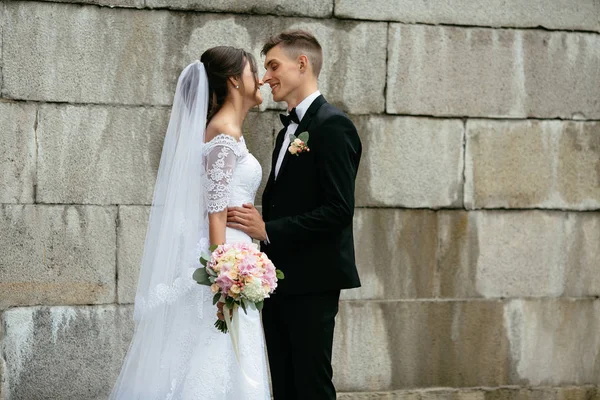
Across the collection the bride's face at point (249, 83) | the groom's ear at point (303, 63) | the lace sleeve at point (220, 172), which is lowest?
the lace sleeve at point (220, 172)

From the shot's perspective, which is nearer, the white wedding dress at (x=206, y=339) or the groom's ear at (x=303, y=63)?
the white wedding dress at (x=206, y=339)

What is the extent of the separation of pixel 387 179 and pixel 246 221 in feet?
6.18

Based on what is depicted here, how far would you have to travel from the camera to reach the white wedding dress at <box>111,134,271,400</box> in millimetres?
4922

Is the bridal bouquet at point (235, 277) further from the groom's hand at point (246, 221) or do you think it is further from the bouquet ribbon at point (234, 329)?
the groom's hand at point (246, 221)

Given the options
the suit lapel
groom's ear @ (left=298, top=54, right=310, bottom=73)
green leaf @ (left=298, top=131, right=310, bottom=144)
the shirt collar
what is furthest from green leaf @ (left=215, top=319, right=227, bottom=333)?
groom's ear @ (left=298, top=54, right=310, bottom=73)

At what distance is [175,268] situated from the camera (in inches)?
200

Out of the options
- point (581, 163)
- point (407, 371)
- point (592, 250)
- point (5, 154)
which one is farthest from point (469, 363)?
point (5, 154)

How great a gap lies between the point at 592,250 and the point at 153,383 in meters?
3.49

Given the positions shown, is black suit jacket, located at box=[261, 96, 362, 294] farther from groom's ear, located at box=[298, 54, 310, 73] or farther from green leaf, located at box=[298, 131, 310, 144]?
groom's ear, located at box=[298, 54, 310, 73]

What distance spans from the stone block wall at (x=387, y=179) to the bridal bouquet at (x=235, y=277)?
65.5 inches

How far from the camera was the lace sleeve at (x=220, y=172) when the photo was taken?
4.93 metres

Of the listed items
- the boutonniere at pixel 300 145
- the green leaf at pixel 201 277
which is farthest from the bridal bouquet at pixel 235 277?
the boutonniere at pixel 300 145

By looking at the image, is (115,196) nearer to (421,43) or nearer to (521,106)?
(421,43)

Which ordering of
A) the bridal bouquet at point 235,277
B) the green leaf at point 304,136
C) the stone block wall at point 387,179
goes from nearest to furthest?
the bridal bouquet at point 235,277 → the green leaf at point 304,136 → the stone block wall at point 387,179
